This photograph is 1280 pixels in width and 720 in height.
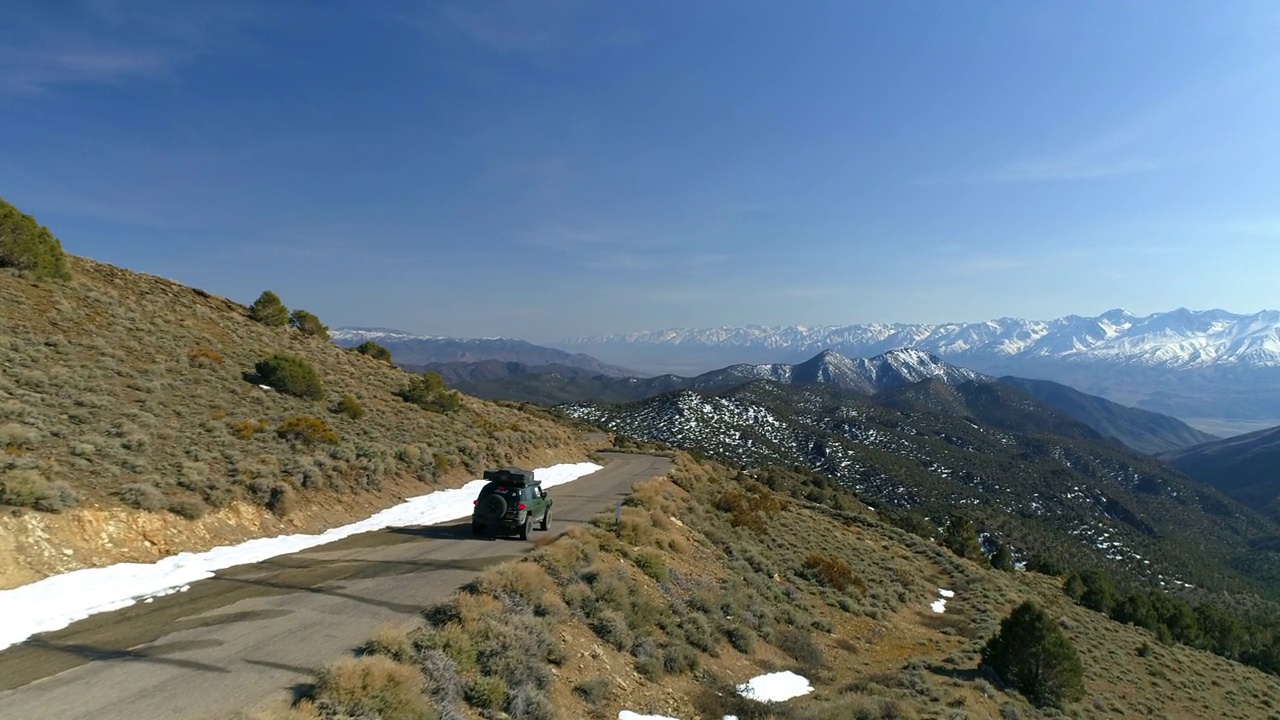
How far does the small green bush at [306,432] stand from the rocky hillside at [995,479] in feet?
229

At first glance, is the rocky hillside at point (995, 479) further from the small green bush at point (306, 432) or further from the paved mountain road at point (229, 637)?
the paved mountain road at point (229, 637)

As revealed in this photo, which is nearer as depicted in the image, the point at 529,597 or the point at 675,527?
the point at 529,597

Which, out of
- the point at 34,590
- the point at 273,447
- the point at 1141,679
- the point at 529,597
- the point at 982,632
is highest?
the point at 273,447

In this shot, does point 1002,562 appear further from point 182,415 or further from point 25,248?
point 25,248

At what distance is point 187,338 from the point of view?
87.3 feet

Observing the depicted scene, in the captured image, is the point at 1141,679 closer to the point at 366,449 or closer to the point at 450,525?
the point at 450,525

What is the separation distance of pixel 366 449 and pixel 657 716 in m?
15.8

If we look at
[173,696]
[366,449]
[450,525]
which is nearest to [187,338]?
[366,449]

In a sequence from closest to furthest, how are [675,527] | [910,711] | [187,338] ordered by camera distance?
[910,711], [675,527], [187,338]

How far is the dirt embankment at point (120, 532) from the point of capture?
10180mm

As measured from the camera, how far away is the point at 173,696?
6785 millimetres

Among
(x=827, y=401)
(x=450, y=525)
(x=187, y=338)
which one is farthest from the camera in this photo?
(x=827, y=401)

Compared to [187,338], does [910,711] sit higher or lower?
lower

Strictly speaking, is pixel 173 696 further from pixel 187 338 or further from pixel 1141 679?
pixel 1141 679
